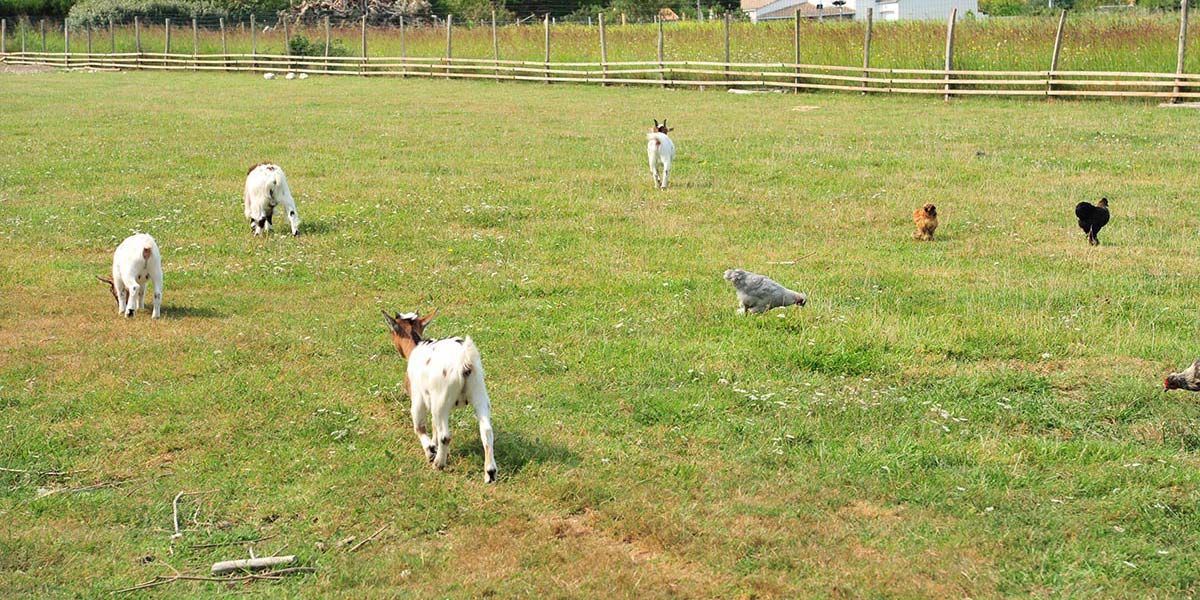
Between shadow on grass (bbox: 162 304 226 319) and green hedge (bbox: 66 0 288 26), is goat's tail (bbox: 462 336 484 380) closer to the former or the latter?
shadow on grass (bbox: 162 304 226 319)

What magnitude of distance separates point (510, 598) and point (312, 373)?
12.1 ft

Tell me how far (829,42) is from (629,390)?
31137mm

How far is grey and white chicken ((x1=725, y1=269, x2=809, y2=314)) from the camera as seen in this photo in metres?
9.49

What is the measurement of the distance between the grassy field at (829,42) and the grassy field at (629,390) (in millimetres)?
15045

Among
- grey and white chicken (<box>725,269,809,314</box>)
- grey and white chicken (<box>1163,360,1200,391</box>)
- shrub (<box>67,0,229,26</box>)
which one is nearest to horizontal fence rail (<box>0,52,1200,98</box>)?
shrub (<box>67,0,229,26</box>)

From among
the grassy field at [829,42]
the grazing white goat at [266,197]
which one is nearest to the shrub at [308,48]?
the grassy field at [829,42]

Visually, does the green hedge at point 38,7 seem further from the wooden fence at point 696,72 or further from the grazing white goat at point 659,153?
the grazing white goat at point 659,153

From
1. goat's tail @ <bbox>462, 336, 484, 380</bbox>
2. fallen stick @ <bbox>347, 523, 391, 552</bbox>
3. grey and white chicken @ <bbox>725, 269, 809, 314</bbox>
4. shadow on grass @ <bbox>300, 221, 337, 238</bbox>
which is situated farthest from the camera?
shadow on grass @ <bbox>300, 221, 337, 238</bbox>

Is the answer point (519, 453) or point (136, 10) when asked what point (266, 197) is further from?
point (136, 10)

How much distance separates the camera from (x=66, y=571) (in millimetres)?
5441

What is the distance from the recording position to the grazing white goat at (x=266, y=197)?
13.5 meters

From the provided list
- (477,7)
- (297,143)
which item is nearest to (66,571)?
(297,143)

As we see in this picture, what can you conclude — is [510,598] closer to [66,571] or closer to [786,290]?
[66,571]

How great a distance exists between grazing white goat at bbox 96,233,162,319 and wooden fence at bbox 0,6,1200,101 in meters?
24.3
